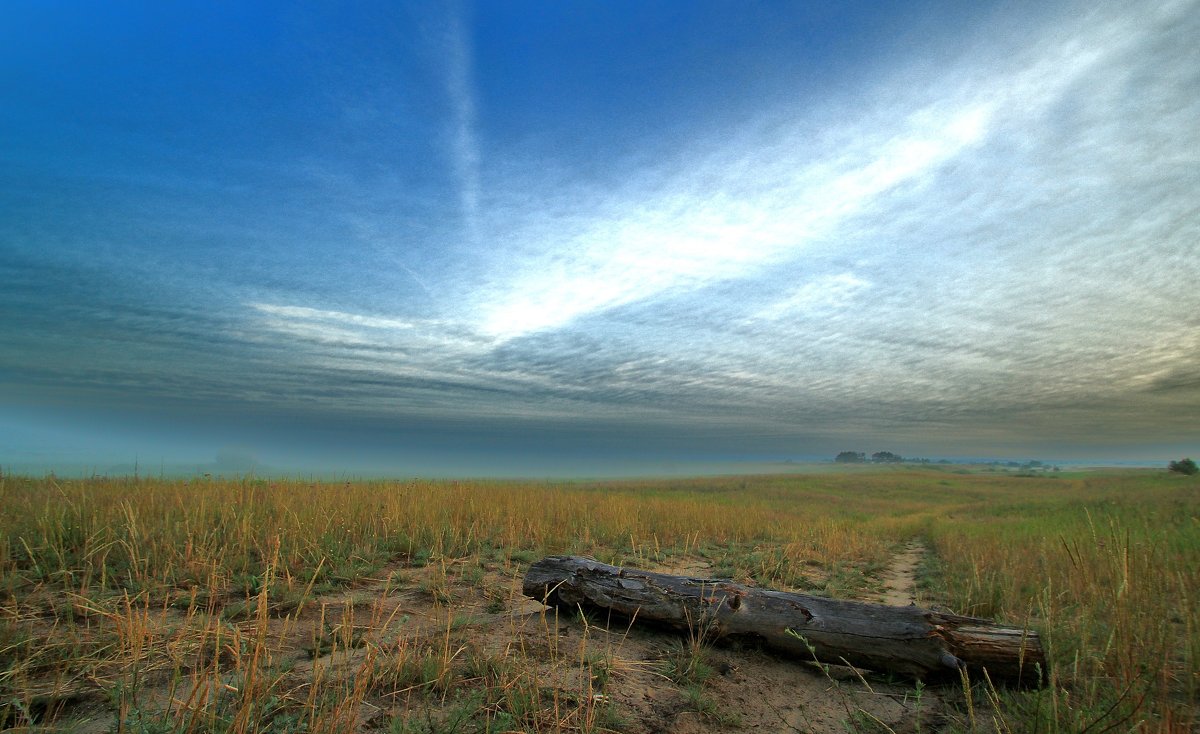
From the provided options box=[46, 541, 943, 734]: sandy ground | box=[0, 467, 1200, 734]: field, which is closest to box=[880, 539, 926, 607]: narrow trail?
box=[0, 467, 1200, 734]: field

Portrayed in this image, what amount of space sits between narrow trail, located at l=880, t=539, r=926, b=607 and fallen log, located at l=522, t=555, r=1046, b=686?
4.99ft

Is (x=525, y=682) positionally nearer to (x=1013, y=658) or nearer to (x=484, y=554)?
(x=1013, y=658)

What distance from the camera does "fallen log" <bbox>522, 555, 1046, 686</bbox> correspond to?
4.13 m

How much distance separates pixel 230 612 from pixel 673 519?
1043 cm

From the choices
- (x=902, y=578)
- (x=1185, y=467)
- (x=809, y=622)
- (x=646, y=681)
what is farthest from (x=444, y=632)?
(x=1185, y=467)

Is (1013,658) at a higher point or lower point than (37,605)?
higher

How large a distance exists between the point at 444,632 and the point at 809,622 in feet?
11.1

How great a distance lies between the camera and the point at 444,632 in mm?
4953

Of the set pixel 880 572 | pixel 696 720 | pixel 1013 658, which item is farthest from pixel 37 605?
pixel 880 572

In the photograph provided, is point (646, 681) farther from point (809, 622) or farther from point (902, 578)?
point (902, 578)

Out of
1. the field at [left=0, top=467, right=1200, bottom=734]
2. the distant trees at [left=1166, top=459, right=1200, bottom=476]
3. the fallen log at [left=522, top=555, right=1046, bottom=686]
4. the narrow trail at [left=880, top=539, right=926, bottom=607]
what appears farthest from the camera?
the distant trees at [left=1166, top=459, right=1200, bottom=476]

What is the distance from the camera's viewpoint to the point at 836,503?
103ft

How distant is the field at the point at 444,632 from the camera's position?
3.31 meters

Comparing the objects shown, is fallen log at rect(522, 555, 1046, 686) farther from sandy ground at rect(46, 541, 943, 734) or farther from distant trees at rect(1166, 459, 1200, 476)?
distant trees at rect(1166, 459, 1200, 476)
